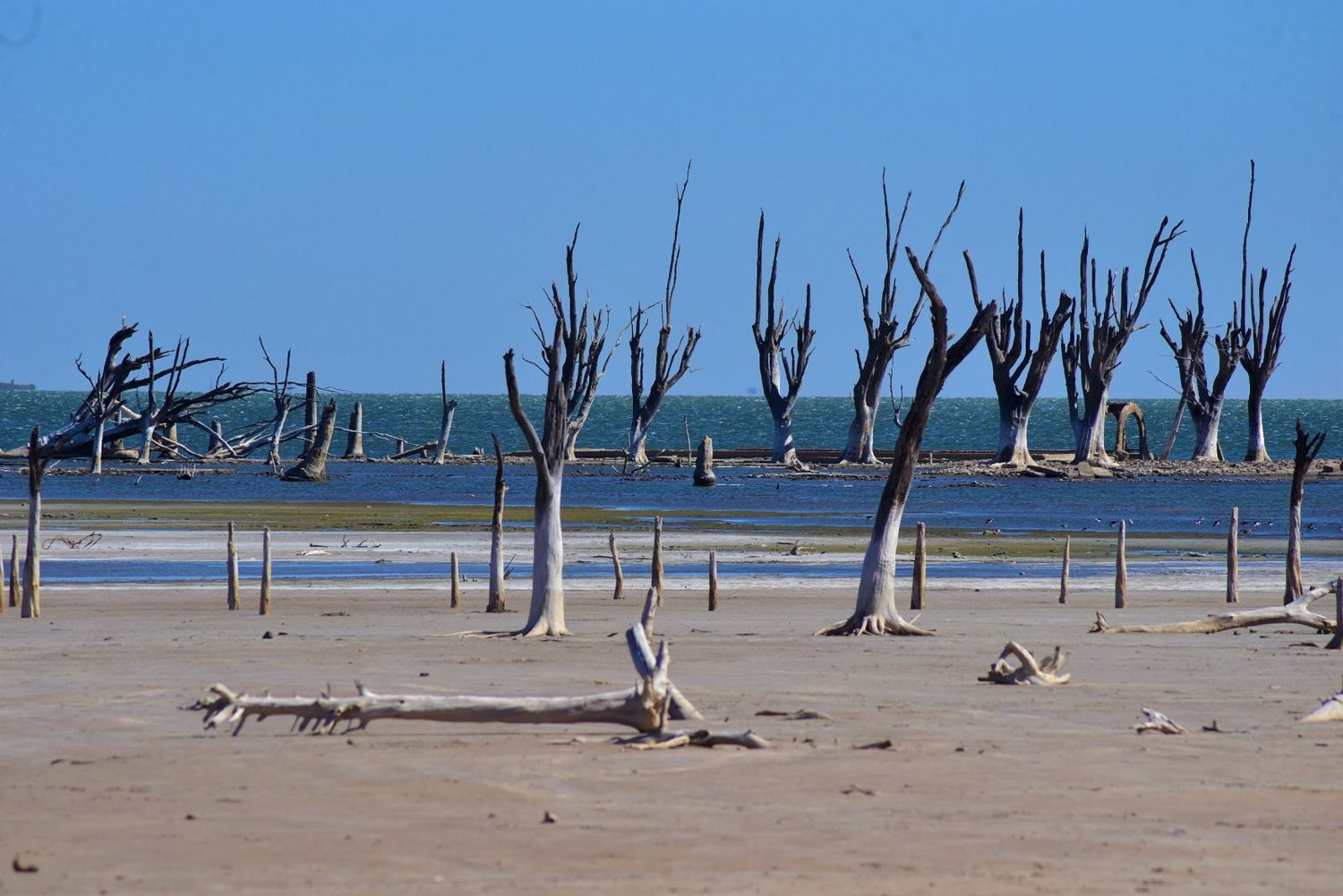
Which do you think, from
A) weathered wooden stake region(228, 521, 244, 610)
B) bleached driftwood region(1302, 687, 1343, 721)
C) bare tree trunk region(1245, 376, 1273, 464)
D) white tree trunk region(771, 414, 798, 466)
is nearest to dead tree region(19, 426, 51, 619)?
weathered wooden stake region(228, 521, 244, 610)

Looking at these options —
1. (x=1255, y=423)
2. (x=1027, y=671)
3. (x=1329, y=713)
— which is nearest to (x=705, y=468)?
(x=1255, y=423)

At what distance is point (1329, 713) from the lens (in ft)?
36.3

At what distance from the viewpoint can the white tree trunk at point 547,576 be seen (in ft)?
54.3

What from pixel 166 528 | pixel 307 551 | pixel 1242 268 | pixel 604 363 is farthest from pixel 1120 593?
Answer: pixel 1242 268

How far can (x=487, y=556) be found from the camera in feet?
96.3

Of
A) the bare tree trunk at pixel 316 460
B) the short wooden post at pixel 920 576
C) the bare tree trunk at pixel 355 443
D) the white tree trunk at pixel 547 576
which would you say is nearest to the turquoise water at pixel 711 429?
the bare tree trunk at pixel 355 443

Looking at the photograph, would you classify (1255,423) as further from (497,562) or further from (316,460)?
(497,562)

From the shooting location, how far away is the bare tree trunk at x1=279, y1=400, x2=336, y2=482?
176 ft

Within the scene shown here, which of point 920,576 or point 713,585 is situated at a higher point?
point 920,576

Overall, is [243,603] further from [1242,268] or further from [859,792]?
[1242,268]

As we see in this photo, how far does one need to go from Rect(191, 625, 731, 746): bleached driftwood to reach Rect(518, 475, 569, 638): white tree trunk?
20.8 ft

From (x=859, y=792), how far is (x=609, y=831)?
154cm

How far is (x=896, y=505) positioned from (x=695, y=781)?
8643mm

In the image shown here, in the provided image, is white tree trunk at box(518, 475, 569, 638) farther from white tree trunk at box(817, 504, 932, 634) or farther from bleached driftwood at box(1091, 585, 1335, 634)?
bleached driftwood at box(1091, 585, 1335, 634)
